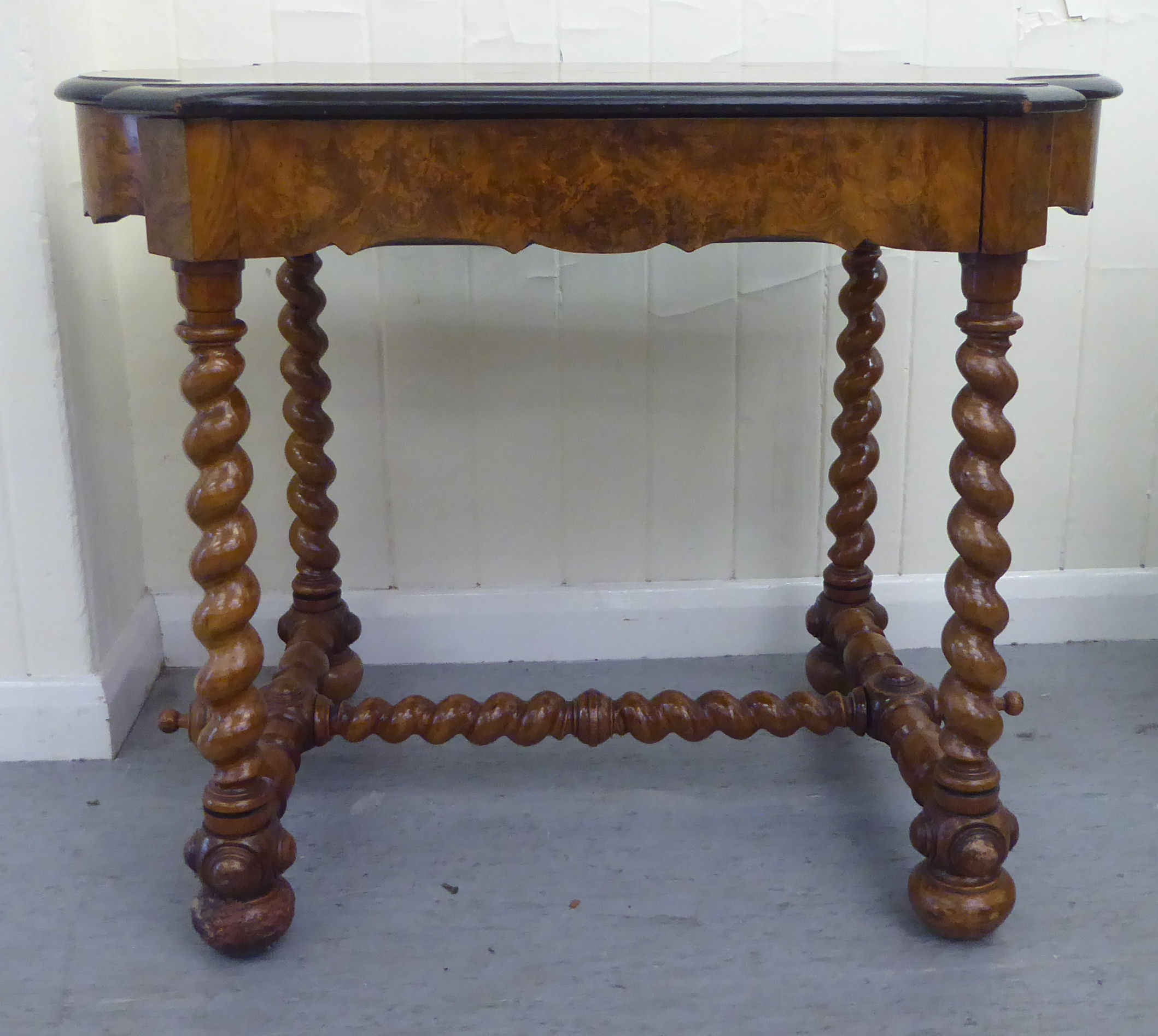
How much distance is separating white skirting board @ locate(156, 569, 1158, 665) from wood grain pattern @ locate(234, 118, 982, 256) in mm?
827

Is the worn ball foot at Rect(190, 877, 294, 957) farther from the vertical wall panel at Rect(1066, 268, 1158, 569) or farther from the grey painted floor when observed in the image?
the vertical wall panel at Rect(1066, 268, 1158, 569)

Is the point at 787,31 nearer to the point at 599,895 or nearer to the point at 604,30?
the point at 604,30

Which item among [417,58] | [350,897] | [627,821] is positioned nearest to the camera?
[350,897]

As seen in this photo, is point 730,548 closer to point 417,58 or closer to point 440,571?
point 440,571

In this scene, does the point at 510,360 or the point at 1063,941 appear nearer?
the point at 1063,941

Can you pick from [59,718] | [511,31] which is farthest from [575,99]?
[59,718]

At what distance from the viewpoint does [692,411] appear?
1775mm

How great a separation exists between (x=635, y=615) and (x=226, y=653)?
791mm

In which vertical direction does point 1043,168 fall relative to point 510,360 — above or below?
above

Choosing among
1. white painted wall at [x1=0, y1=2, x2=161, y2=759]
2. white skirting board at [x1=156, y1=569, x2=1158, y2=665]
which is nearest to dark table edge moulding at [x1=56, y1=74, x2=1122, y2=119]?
white painted wall at [x1=0, y1=2, x2=161, y2=759]

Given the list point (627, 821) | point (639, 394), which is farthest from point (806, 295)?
point (627, 821)

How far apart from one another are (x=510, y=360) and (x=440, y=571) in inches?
12.7

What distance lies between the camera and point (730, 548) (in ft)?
6.00

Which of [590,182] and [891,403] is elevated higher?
[590,182]
